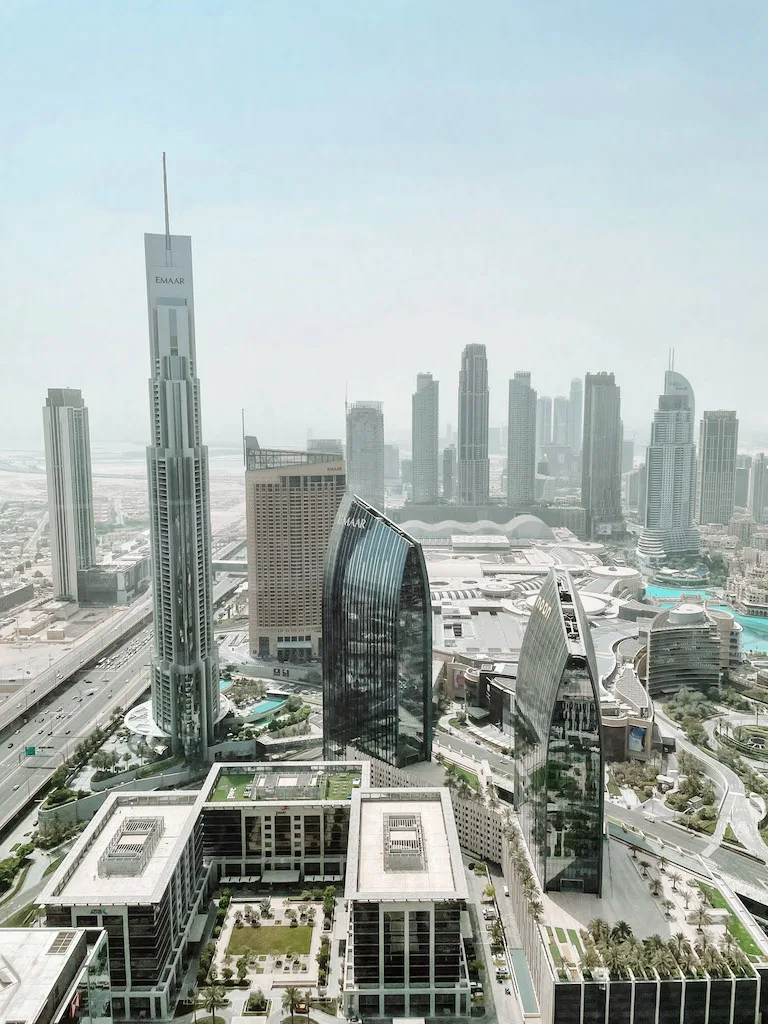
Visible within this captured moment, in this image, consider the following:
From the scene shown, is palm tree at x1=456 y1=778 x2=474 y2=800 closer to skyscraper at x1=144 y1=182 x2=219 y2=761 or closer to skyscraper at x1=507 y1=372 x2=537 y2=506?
skyscraper at x1=144 y1=182 x2=219 y2=761

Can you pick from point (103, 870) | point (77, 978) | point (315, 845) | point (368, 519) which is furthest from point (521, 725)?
point (77, 978)

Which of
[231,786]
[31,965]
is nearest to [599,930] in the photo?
[231,786]

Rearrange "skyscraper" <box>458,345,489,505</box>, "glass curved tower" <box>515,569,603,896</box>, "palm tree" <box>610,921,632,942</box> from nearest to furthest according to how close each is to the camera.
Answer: "palm tree" <box>610,921,632,942</box>
"glass curved tower" <box>515,569,603,896</box>
"skyscraper" <box>458,345,489,505</box>

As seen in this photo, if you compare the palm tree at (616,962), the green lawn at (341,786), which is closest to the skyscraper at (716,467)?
the green lawn at (341,786)

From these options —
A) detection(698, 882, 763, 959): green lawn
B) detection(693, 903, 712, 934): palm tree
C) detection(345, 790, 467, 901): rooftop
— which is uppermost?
detection(345, 790, 467, 901): rooftop

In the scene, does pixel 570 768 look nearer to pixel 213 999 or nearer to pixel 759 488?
pixel 213 999

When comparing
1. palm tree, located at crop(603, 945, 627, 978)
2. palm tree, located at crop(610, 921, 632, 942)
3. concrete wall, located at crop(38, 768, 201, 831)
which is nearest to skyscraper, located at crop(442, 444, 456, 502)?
concrete wall, located at crop(38, 768, 201, 831)

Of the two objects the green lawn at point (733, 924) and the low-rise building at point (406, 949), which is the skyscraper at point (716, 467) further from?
the low-rise building at point (406, 949)
